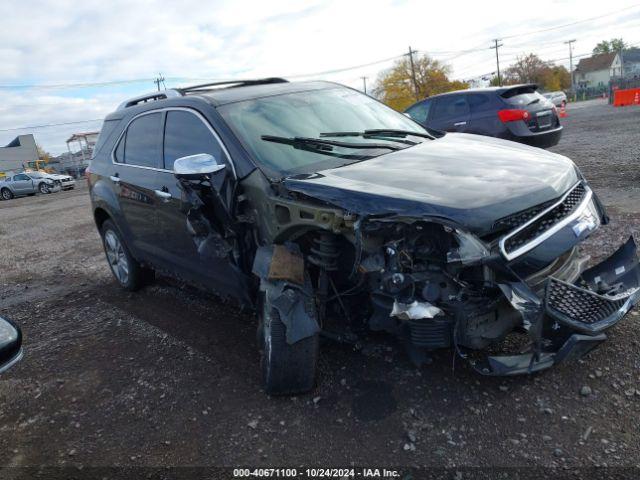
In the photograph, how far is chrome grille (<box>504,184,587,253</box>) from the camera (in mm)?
2611

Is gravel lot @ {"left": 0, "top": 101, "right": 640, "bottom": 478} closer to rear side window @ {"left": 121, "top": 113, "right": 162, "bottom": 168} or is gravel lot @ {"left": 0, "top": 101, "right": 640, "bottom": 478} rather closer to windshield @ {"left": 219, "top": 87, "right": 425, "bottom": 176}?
windshield @ {"left": 219, "top": 87, "right": 425, "bottom": 176}

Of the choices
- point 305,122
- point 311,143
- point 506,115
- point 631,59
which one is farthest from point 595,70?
point 311,143

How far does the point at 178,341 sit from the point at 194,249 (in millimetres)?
811

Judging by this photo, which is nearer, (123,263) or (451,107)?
(123,263)

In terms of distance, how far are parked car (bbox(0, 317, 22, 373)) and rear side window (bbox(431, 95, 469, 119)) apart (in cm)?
875

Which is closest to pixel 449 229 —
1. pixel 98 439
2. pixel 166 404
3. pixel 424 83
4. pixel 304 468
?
pixel 304 468

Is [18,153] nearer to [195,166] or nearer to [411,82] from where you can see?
[411,82]

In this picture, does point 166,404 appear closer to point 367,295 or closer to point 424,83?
point 367,295

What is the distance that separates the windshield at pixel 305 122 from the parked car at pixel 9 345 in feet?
5.56

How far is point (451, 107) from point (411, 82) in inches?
2296

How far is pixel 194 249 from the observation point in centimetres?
404

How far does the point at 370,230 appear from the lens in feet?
8.91

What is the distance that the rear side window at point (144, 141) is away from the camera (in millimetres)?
4453

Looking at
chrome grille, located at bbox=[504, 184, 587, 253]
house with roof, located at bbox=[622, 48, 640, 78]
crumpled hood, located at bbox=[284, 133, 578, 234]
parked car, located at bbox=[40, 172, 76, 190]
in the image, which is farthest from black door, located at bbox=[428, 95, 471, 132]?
house with roof, located at bbox=[622, 48, 640, 78]
